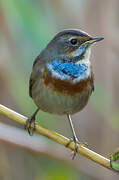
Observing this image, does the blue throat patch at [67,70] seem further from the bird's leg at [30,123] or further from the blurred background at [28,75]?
the bird's leg at [30,123]

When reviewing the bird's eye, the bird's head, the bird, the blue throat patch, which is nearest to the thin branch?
the bird

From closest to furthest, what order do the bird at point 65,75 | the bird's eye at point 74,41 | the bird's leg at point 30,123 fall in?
the bird at point 65,75 < the bird's eye at point 74,41 < the bird's leg at point 30,123

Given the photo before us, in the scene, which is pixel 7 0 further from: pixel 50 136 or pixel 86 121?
pixel 86 121

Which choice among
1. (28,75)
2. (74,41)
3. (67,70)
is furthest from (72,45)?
(28,75)

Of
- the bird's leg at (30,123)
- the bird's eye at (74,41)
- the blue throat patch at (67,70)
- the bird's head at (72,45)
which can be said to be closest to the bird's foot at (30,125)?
the bird's leg at (30,123)

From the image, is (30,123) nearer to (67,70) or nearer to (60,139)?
(67,70)

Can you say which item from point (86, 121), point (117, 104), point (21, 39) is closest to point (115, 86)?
point (117, 104)
